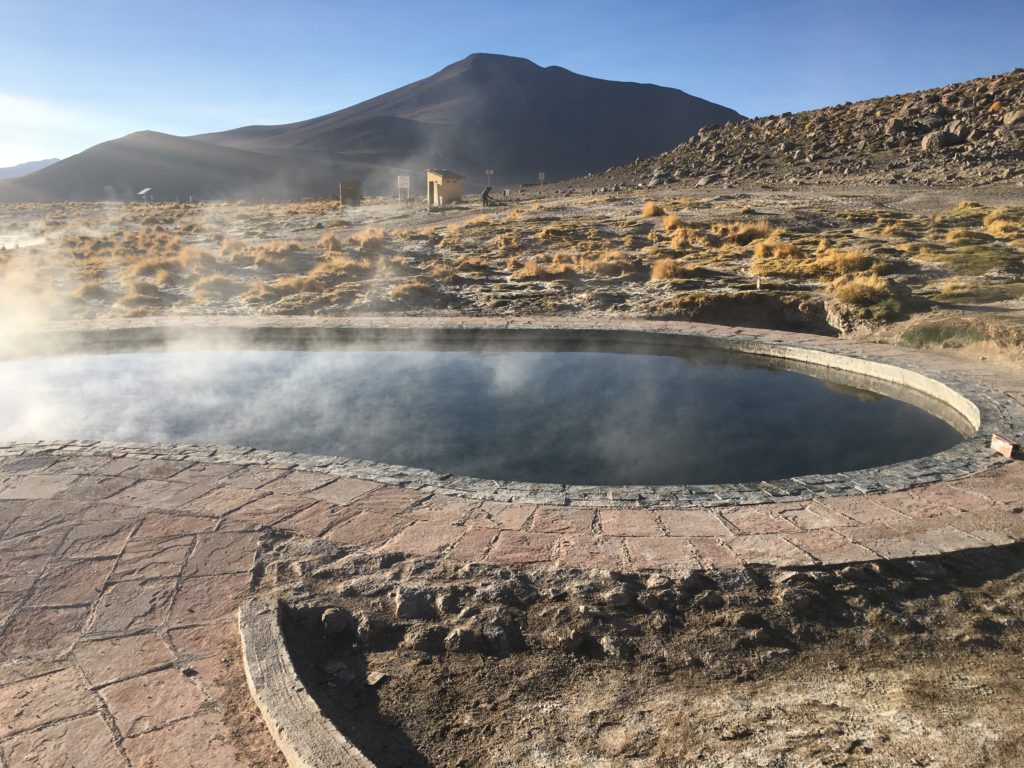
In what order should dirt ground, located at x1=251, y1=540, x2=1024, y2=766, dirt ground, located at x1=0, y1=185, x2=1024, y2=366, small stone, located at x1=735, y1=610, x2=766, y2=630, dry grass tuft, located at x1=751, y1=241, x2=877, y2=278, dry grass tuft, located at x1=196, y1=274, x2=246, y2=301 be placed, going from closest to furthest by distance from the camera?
dirt ground, located at x1=251, y1=540, x2=1024, y2=766 < small stone, located at x1=735, y1=610, x2=766, y2=630 < dirt ground, located at x1=0, y1=185, x2=1024, y2=366 < dry grass tuft, located at x1=751, y1=241, x2=877, y2=278 < dry grass tuft, located at x1=196, y1=274, x2=246, y2=301

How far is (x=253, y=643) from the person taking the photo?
11.0ft

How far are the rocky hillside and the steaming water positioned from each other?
27719 millimetres

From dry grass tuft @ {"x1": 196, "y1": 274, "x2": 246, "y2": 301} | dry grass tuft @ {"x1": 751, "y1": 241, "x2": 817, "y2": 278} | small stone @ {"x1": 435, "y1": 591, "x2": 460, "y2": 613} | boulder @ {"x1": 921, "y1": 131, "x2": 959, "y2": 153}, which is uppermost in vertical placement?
boulder @ {"x1": 921, "y1": 131, "x2": 959, "y2": 153}

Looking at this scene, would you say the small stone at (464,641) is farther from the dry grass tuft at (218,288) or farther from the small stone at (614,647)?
the dry grass tuft at (218,288)

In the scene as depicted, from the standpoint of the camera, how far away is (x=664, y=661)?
3383mm

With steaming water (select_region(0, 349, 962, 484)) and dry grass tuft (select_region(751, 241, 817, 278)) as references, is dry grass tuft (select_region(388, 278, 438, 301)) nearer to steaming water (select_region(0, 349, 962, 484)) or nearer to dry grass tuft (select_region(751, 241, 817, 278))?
steaming water (select_region(0, 349, 962, 484))

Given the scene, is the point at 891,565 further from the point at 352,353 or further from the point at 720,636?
the point at 352,353

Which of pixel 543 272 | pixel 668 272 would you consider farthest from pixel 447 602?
pixel 543 272

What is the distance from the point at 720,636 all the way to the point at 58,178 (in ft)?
309

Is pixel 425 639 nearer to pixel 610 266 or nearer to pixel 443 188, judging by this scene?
pixel 610 266

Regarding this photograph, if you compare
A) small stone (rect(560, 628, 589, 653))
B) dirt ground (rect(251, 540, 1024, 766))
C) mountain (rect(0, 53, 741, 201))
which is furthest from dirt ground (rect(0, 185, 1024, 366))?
mountain (rect(0, 53, 741, 201))

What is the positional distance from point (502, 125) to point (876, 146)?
90.9 m

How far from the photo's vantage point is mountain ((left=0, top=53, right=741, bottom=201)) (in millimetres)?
78125

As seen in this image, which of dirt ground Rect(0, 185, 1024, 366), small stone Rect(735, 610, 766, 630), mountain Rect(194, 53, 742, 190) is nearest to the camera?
small stone Rect(735, 610, 766, 630)
